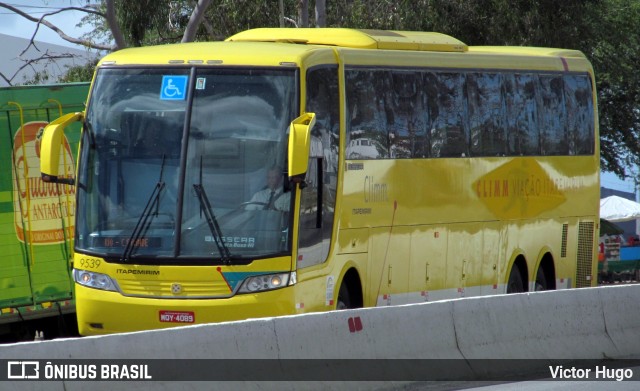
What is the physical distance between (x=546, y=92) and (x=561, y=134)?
73 centimetres

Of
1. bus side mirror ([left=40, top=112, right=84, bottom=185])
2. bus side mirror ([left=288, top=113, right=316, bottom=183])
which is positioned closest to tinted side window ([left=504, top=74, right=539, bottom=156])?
bus side mirror ([left=288, top=113, right=316, bottom=183])

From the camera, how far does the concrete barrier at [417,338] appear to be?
8.81 metres

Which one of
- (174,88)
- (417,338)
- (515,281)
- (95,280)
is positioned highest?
(174,88)

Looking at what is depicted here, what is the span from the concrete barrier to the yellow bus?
6.76ft

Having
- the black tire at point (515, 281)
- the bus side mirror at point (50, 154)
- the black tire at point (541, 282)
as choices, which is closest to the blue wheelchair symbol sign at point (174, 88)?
the bus side mirror at point (50, 154)

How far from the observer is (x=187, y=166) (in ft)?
43.6

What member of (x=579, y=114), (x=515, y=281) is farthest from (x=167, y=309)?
(x=579, y=114)

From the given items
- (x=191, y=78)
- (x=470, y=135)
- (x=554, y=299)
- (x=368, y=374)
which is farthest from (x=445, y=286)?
(x=368, y=374)

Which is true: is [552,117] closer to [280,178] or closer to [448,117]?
[448,117]

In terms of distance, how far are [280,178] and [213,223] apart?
857 mm

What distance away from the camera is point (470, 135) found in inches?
691

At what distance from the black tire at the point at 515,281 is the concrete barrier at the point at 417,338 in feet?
15.7

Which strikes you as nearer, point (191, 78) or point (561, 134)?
point (191, 78)

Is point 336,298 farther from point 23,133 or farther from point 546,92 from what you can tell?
point 546,92
